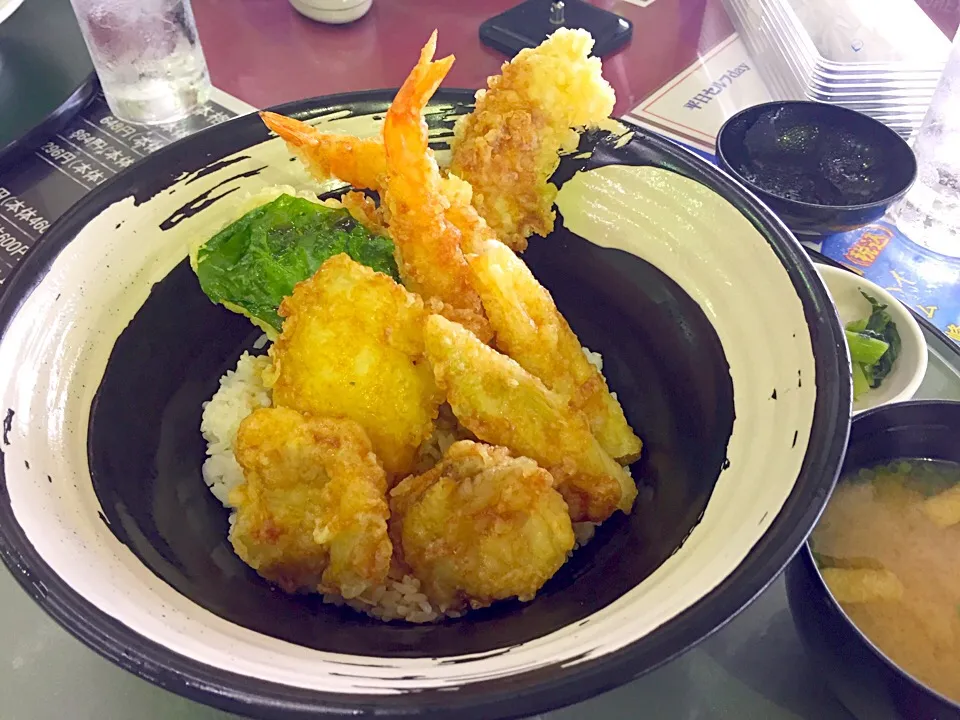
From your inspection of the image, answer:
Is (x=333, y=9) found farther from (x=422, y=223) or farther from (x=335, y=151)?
(x=422, y=223)

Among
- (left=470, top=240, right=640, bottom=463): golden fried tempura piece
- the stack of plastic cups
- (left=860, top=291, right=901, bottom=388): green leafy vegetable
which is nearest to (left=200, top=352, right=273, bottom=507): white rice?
(left=470, top=240, right=640, bottom=463): golden fried tempura piece

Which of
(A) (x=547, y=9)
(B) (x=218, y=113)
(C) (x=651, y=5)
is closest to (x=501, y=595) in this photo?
(B) (x=218, y=113)

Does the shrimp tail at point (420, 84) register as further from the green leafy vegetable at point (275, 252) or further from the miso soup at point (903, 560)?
the miso soup at point (903, 560)

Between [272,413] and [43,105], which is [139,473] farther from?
[43,105]

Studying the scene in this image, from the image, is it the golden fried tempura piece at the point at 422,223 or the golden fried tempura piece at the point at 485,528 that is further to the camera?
the golden fried tempura piece at the point at 422,223

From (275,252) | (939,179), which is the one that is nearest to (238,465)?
(275,252)

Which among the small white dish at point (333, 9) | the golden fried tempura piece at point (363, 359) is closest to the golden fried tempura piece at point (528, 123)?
the golden fried tempura piece at point (363, 359)
